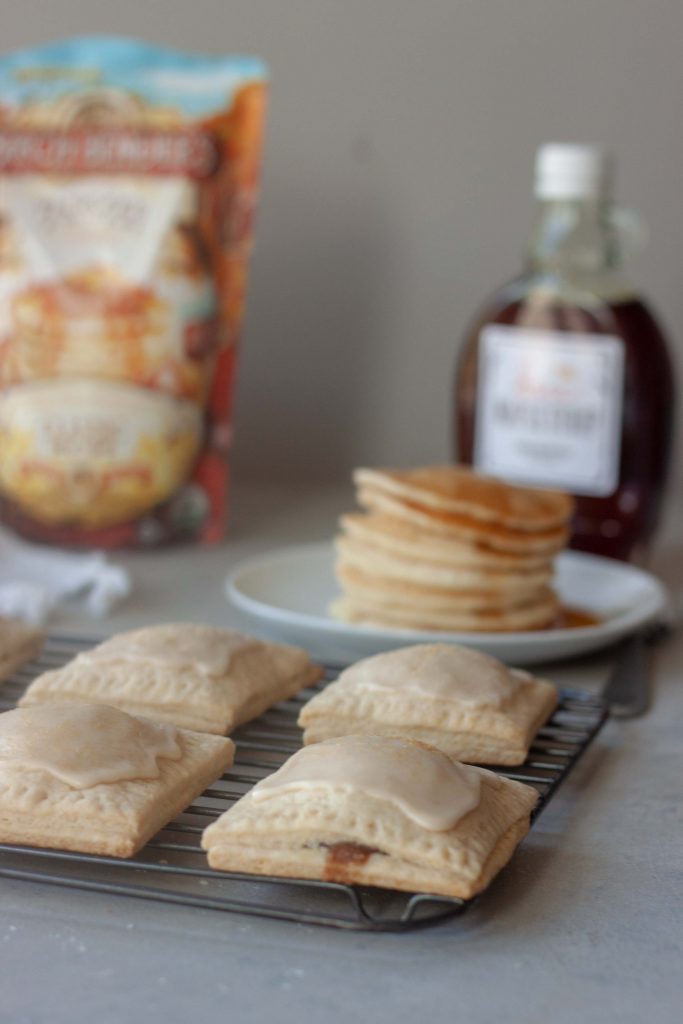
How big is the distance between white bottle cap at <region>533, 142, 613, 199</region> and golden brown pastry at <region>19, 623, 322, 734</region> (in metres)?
0.67

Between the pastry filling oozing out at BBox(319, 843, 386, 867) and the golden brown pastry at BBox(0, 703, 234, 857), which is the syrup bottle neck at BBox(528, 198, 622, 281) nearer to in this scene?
the golden brown pastry at BBox(0, 703, 234, 857)

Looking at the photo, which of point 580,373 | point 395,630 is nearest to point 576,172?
point 580,373

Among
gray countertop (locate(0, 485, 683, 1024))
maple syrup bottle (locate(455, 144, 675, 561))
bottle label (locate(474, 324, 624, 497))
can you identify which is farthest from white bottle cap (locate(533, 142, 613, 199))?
gray countertop (locate(0, 485, 683, 1024))

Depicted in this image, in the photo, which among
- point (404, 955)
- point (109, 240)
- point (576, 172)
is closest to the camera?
point (404, 955)

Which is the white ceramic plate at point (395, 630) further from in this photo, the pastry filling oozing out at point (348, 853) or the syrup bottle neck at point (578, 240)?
the pastry filling oozing out at point (348, 853)

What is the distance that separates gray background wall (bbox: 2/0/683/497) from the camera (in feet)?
5.95

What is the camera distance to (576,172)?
1469 mm

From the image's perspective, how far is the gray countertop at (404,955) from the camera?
2.11 ft

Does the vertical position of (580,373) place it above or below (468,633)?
above

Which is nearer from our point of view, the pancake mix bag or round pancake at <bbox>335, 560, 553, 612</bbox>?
round pancake at <bbox>335, 560, 553, 612</bbox>

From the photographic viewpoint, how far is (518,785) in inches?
32.2

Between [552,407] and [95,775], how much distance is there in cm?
85

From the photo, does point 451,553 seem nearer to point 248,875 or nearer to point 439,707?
point 439,707

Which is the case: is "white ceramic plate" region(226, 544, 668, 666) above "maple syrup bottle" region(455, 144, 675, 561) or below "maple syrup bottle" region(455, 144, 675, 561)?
below
